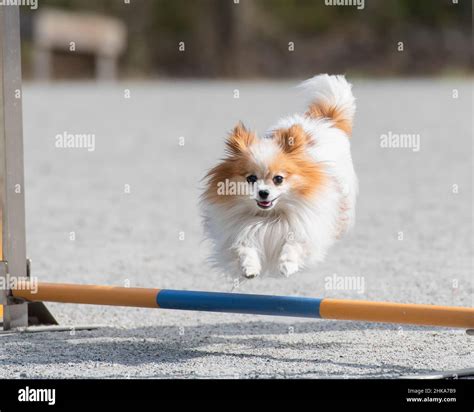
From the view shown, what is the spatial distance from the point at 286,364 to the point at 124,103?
15475mm

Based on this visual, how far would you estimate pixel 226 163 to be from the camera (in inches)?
199

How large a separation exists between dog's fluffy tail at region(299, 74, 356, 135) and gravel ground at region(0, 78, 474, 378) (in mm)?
1167

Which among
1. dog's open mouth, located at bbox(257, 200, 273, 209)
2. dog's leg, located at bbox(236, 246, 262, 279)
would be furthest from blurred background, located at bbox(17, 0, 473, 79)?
dog's open mouth, located at bbox(257, 200, 273, 209)

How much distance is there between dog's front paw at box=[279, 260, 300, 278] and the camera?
495cm

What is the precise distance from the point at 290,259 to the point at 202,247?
313cm

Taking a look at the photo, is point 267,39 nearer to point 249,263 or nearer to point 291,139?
point 291,139

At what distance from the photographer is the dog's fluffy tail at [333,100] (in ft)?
18.9

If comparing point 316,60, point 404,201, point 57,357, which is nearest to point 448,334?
point 57,357

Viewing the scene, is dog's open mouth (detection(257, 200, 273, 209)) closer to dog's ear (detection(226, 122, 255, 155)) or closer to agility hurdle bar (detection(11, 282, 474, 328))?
dog's ear (detection(226, 122, 255, 155))

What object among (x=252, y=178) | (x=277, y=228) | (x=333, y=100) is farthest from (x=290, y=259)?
(x=333, y=100)

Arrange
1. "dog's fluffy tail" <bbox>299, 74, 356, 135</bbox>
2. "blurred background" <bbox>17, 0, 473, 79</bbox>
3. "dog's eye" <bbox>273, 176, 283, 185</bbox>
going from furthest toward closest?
"blurred background" <bbox>17, 0, 473, 79</bbox> → "dog's fluffy tail" <bbox>299, 74, 356, 135</bbox> → "dog's eye" <bbox>273, 176, 283, 185</bbox>

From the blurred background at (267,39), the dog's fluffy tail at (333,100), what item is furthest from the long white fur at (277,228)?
the blurred background at (267,39)

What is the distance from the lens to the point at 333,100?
579 cm
